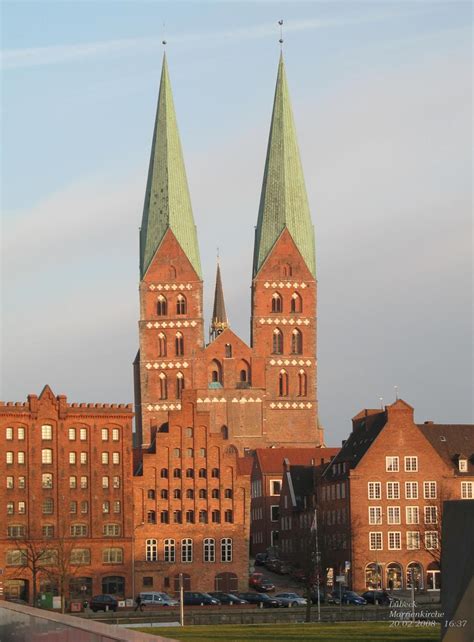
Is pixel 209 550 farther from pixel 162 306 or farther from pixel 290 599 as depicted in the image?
pixel 162 306

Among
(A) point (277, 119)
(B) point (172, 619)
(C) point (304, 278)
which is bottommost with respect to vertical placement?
(B) point (172, 619)

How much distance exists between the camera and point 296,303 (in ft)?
568

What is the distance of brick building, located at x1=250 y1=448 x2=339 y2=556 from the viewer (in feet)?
484

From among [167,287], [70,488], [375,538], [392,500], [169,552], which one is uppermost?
[167,287]

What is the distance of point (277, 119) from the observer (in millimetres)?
177625

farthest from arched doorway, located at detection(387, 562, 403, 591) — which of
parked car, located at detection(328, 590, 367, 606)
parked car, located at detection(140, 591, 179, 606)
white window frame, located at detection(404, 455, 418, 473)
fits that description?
parked car, located at detection(140, 591, 179, 606)

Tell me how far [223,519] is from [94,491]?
1071 cm

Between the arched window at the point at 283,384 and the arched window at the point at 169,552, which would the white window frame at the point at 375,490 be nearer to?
the arched window at the point at 169,552

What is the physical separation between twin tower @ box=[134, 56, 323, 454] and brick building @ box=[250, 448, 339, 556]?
959 centimetres

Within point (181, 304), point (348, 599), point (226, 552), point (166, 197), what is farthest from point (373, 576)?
point (166, 197)

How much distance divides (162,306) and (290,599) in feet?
239

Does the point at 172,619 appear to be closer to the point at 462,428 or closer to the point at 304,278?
the point at 462,428

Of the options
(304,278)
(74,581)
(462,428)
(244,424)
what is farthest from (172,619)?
(304,278)

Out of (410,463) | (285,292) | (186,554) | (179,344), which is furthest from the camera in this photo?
(285,292)
